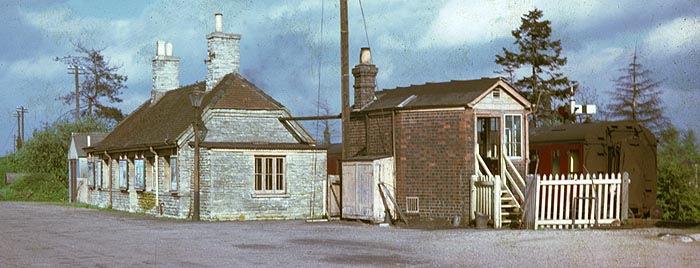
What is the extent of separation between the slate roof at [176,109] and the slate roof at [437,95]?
459cm

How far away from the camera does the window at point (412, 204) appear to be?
2452 centimetres

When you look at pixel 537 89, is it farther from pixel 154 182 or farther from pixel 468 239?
pixel 468 239

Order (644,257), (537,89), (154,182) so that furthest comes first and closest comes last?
(537,89) → (154,182) → (644,257)

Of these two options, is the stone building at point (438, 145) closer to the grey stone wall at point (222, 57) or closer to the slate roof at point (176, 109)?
the slate roof at point (176, 109)

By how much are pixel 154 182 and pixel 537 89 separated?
2554 centimetres

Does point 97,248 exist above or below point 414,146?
below

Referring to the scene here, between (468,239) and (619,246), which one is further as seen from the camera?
(468,239)

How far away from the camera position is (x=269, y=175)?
93.0 ft

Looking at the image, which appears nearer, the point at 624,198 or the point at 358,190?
the point at 624,198

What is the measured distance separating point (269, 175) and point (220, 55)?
527 centimetres

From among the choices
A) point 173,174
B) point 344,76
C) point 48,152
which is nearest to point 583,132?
point 344,76

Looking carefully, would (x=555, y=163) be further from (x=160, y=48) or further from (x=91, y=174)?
(x=91, y=174)

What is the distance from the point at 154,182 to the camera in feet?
101

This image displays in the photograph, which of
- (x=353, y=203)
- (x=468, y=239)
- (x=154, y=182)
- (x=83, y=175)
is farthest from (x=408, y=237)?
(x=83, y=175)
